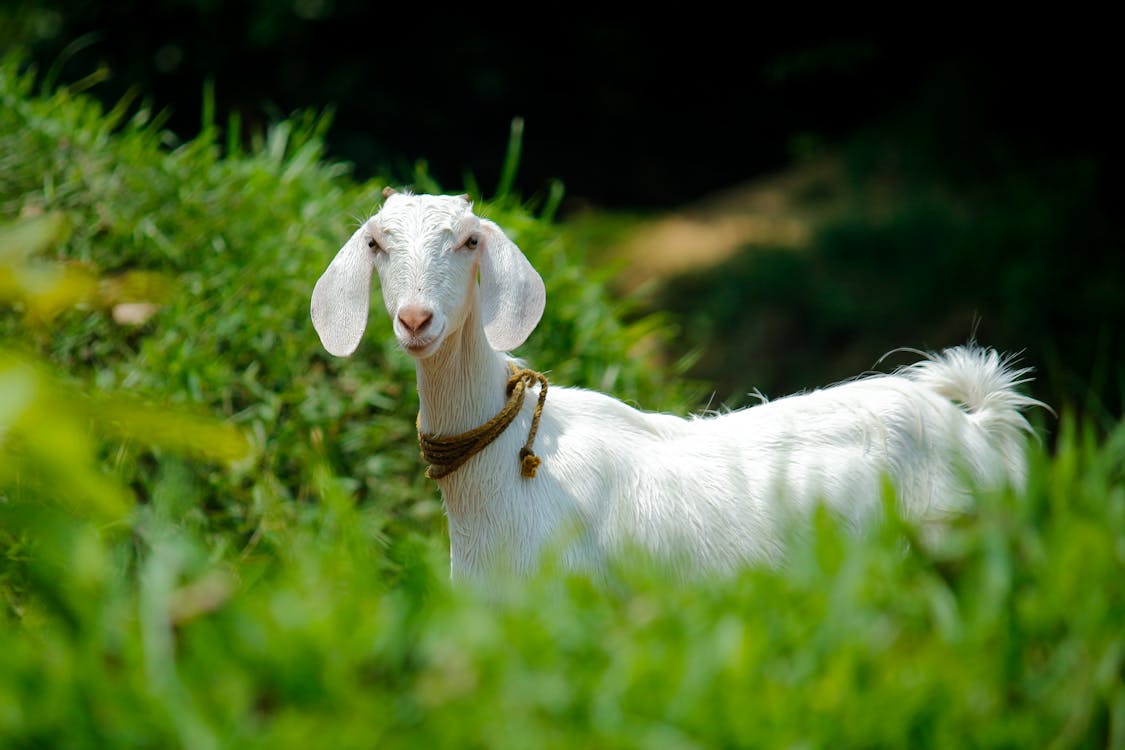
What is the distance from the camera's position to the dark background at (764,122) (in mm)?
8578

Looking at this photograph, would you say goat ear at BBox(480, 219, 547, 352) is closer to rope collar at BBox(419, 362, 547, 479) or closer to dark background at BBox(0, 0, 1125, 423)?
rope collar at BBox(419, 362, 547, 479)

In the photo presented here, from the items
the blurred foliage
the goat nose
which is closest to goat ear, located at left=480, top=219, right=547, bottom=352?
the goat nose

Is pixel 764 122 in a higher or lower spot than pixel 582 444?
higher

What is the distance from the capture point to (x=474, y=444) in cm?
294

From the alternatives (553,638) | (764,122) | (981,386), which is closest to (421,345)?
(553,638)

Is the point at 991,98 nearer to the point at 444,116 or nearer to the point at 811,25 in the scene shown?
the point at 811,25

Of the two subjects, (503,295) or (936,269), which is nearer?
(503,295)

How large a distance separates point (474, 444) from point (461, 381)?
16cm

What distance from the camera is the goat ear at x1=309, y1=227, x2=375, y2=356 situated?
2963mm

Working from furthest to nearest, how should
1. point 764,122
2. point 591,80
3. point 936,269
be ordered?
point 764,122, point 591,80, point 936,269

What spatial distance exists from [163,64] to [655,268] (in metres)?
4.83

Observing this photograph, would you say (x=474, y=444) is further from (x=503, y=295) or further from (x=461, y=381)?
(x=503, y=295)

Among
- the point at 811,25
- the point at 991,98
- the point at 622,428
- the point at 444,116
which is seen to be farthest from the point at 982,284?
the point at 622,428

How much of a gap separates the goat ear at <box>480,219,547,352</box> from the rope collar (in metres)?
0.17
